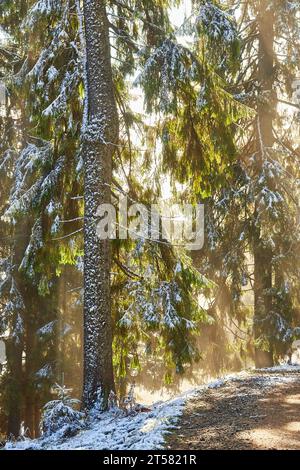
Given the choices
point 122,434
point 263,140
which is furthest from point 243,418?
point 263,140

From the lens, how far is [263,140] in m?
13.5

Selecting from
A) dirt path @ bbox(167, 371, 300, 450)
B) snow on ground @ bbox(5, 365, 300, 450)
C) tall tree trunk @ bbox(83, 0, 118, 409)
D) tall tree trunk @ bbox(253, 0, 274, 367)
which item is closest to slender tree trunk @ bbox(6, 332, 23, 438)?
tall tree trunk @ bbox(253, 0, 274, 367)

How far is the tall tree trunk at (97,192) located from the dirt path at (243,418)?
1545mm

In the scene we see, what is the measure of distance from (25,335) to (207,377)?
6996mm

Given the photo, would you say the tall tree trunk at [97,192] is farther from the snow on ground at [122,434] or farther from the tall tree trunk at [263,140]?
the tall tree trunk at [263,140]

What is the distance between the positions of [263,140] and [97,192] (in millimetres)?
7459

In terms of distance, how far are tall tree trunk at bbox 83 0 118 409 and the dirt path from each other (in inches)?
60.8

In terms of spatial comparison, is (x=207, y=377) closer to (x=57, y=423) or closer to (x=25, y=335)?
(x=25, y=335)

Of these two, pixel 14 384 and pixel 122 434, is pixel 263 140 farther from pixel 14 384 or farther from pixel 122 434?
pixel 14 384

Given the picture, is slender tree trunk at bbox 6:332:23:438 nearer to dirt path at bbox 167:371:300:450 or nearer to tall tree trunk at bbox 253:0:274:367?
tall tree trunk at bbox 253:0:274:367

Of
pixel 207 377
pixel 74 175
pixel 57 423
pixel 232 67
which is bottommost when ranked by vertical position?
pixel 207 377

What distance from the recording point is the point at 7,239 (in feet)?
55.0
